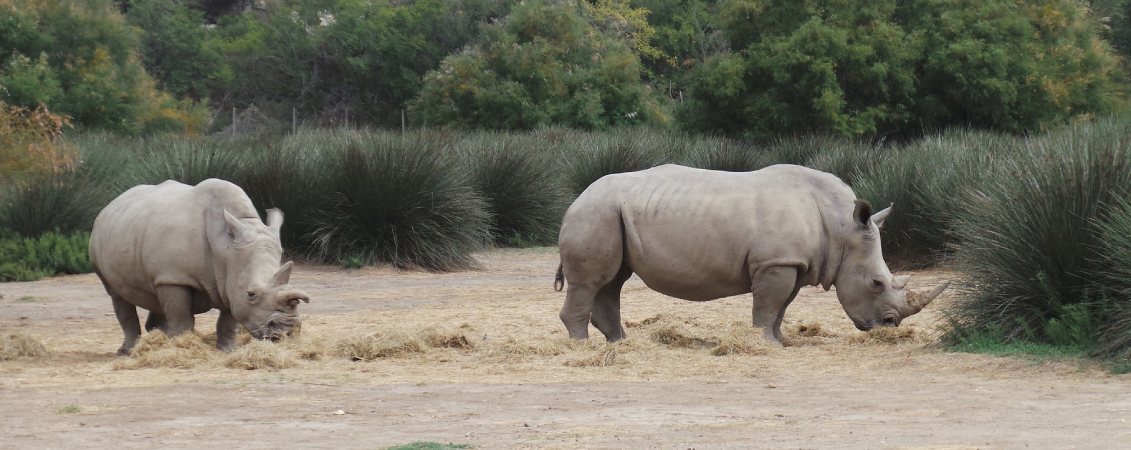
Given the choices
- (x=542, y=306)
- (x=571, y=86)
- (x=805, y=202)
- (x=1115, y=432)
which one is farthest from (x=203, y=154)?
(x=571, y=86)

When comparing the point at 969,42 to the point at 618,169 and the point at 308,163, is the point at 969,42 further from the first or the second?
the point at 308,163

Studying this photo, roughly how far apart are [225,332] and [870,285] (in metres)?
4.39

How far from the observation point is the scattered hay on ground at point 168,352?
947cm

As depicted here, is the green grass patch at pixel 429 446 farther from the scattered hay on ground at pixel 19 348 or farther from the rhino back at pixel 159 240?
the scattered hay on ground at pixel 19 348

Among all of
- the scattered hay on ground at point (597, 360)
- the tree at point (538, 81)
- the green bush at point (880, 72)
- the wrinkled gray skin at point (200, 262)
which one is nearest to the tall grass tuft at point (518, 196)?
Answer: the green bush at point (880, 72)

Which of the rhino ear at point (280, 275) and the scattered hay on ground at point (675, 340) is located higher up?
the rhino ear at point (280, 275)

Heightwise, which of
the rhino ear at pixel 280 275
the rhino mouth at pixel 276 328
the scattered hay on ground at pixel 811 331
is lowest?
the scattered hay on ground at pixel 811 331

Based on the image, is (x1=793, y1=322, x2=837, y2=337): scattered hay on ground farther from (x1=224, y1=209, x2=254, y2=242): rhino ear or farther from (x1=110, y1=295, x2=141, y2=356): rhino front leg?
(x1=110, y1=295, x2=141, y2=356): rhino front leg

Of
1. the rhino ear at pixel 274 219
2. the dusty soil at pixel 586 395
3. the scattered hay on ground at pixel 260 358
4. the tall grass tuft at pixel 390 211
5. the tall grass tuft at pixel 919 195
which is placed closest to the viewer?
the dusty soil at pixel 586 395

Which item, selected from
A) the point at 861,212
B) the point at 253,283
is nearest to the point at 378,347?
the point at 253,283

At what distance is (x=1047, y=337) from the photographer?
9.54 meters

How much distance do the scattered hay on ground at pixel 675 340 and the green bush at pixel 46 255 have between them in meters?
8.80

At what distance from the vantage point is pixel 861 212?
33.8ft

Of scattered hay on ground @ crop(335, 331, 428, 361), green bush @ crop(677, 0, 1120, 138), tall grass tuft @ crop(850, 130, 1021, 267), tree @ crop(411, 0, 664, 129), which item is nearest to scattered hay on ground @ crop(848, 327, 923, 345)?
scattered hay on ground @ crop(335, 331, 428, 361)
